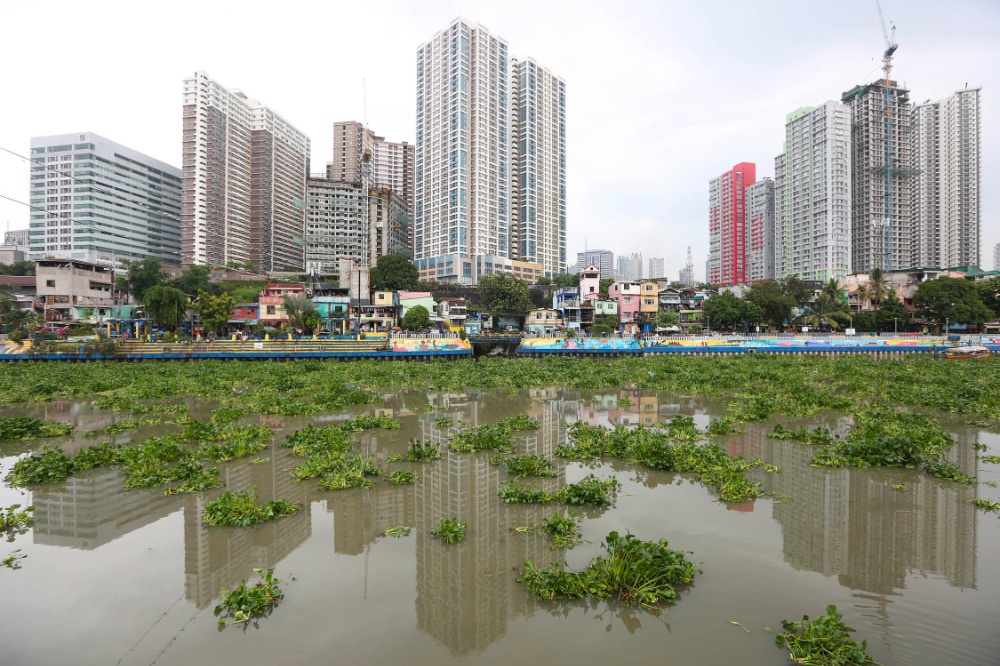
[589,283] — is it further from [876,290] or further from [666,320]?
[876,290]

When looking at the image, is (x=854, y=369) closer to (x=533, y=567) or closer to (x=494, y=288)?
(x=533, y=567)

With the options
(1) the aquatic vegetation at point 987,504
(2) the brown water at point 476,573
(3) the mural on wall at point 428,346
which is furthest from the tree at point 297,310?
(1) the aquatic vegetation at point 987,504

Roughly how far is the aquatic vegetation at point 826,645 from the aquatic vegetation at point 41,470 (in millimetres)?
13559

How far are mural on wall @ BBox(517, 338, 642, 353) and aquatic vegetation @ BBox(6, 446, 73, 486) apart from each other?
37.6 m

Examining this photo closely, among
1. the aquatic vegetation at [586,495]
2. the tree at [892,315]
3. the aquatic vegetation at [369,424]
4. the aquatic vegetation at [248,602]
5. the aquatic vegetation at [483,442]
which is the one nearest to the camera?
the aquatic vegetation at [248,602]

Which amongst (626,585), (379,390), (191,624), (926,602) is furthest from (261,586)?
(379,390)

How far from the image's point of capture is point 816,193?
105750 millimetres

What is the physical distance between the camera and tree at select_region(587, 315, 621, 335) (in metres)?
60.2

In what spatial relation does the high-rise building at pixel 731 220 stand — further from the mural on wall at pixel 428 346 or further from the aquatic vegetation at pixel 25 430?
the aquatic vegetation at pixel 25 430

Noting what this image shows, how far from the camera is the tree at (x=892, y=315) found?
62.7 m

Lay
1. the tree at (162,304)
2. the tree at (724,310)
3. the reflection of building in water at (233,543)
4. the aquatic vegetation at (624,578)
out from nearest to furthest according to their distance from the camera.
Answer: the aquatic vegetation at (624,578)
the reflection of building in water at (233,543)
the tree at (162,304)
the tree at (724,310)

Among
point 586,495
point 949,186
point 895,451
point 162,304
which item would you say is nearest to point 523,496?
point 586,495

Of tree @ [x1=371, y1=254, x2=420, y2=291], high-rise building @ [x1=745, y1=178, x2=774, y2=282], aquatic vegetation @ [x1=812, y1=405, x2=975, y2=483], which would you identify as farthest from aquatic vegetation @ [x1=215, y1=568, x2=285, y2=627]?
high-rise building @ [x1=745, y1=178, x2=774, y2=282]

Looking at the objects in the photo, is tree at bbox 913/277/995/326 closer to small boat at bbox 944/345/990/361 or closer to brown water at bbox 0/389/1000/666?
small boat at bbox 944/345/990/361
